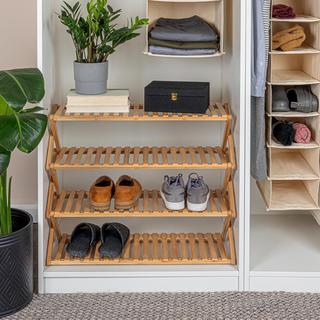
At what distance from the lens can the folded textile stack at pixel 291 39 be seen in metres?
2.93

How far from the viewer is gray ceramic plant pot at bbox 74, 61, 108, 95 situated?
9.39 ft

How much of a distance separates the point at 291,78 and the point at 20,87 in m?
1.12

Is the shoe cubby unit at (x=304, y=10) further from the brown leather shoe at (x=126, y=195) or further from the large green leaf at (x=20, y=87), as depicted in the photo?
the large green leaf at (x=20, y=87)

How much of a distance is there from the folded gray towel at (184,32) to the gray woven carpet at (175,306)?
3.27ft

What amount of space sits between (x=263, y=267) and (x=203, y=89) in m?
0.73

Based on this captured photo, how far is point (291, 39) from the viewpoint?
2930 millimetres

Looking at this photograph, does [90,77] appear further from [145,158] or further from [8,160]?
[8,160]

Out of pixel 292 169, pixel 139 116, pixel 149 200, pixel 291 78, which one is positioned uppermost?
pixel 291 78

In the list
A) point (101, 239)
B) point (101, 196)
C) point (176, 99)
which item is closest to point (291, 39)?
point (176, 99)

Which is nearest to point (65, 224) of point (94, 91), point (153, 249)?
point (153, 249)

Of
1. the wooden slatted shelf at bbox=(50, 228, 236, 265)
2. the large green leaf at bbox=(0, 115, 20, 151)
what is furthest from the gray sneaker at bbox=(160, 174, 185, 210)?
the large green leaf at bbox=(0, 115, 20, 151)

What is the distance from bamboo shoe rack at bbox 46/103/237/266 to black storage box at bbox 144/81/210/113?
0.10 feet

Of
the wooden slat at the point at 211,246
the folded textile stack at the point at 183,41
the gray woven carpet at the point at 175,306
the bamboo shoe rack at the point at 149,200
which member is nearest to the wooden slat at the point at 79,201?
the bamboo shoe rack at the point at 149,200

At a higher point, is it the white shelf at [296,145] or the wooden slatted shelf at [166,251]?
the white shelf at [296,145]
